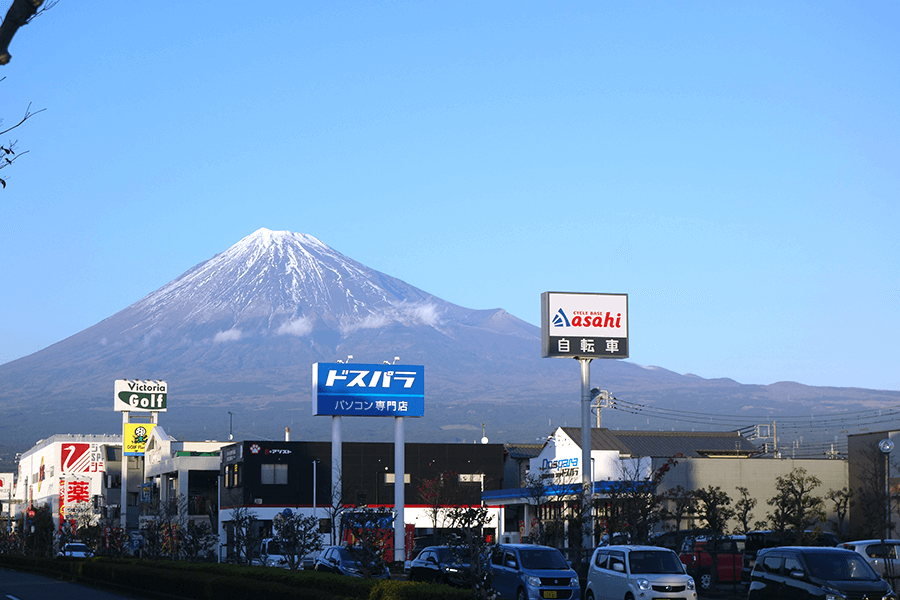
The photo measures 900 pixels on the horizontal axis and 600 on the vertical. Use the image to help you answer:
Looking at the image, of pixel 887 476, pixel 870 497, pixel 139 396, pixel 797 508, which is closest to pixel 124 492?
pixel 139 396

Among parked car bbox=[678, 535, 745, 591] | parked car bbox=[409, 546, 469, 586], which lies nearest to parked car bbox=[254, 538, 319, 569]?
parked car bbox=[409, 546, 469, 586]

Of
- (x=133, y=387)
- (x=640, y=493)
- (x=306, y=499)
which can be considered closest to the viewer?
(x=640, y=493)

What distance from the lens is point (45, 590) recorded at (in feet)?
125

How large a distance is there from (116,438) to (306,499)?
72151mm

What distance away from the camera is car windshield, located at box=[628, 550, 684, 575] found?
2428 cm

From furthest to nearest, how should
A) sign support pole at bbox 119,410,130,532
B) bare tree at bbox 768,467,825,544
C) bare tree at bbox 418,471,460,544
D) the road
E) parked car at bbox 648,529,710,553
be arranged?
sign support pole at bbox 119,410,130,532, bare tree at bbox 418,471,460,544, bare tree at bbox 768,467,825,544, parked car at bbox 648,529,710,553, the road

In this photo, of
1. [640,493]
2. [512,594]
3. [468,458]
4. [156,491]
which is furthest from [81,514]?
[512,594]

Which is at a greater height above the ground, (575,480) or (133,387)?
(133,387)

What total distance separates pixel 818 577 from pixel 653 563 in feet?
15.2

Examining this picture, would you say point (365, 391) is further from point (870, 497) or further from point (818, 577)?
point (818, 577)

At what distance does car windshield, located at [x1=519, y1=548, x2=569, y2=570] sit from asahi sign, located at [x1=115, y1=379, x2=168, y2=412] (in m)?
82.0

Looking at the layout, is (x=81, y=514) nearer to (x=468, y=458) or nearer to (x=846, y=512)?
(x=468, y=458)

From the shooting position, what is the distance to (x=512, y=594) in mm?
26891

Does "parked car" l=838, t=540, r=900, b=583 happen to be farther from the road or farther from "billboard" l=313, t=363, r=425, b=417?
"billboard" l=313, t=363, r=425, b=417
